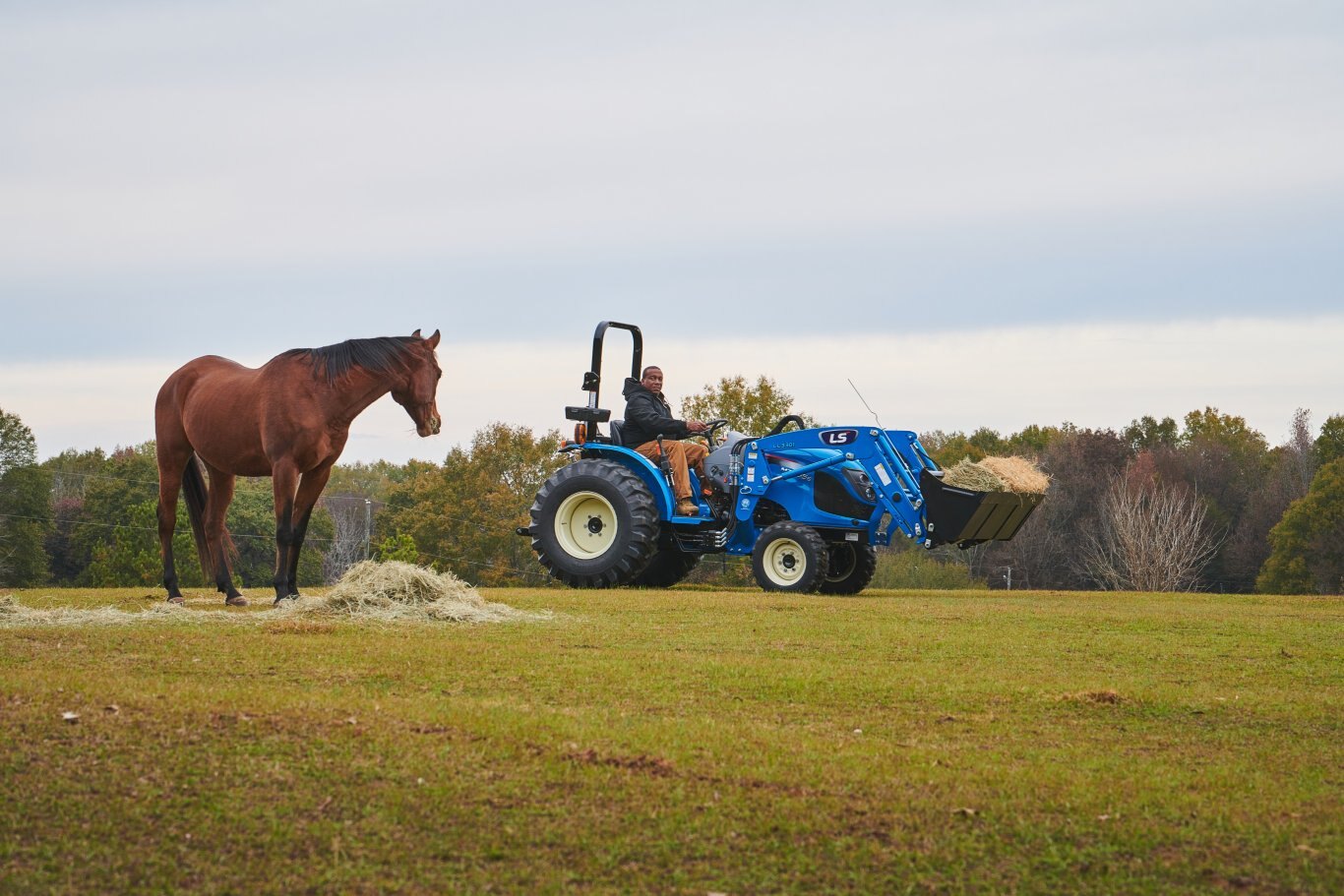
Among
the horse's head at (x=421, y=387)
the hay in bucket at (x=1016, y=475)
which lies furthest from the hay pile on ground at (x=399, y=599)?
the hay in bucket at (x=1016, y=475)

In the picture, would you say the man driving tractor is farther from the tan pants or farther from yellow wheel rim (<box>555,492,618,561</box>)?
yellow wheel rim (<box>555,492,618,561</box>)

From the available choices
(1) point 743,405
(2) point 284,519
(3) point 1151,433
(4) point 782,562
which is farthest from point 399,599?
(3) point 1151,433

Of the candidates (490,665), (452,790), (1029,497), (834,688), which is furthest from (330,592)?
(1029,497)

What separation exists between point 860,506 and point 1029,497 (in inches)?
70.4

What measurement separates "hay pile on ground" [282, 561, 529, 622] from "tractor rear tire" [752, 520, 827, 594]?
155 inches

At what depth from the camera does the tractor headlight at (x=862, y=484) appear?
14.6 metres

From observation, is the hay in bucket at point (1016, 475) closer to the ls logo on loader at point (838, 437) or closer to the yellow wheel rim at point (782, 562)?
the ls logo on loader at point (838, 437)

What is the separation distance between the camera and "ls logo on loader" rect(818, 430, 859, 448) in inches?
571

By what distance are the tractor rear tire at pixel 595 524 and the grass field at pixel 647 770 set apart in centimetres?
603

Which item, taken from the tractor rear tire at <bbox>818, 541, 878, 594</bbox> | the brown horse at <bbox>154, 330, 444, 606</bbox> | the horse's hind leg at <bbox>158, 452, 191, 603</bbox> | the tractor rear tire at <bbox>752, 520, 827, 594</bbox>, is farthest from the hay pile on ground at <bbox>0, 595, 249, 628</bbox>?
the tractor rear tire at <bbox>818, 541, 878, 594</bbox>

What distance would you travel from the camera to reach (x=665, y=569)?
1689cm

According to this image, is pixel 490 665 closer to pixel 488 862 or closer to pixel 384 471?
pixel 488 862

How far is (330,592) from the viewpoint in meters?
11.0

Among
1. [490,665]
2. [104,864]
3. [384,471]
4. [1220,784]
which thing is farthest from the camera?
[384,471]
